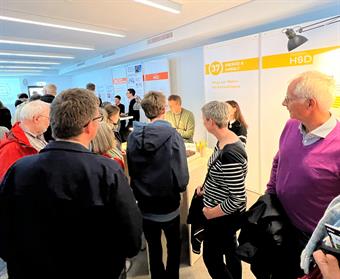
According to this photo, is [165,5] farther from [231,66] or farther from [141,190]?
[141,190]

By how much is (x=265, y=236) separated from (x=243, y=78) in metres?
2.93

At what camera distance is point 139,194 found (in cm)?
170

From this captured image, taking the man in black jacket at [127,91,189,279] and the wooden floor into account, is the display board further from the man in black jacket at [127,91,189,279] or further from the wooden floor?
the man in black jacket at [127,91,189,279]

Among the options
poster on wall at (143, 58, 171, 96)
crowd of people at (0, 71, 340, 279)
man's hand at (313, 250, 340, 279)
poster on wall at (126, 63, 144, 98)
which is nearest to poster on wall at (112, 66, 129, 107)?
poster on wall at (126, 63, 144, 98)

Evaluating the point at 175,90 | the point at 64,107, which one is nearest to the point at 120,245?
the point at 64,107

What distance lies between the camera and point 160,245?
5.81ft

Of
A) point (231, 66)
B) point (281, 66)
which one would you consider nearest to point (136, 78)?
point (231, 66)

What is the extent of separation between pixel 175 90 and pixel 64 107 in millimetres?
5391

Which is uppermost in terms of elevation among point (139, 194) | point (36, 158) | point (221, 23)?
point (221, 23)

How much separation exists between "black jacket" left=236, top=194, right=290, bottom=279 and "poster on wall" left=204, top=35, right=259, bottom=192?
2.49 m

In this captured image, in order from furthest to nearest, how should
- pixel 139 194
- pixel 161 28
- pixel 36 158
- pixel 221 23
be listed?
pixel 161 28 → pixel 221 23 → pixel 139 194 → pixel 36 158

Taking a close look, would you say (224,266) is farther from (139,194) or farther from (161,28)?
(161,28)

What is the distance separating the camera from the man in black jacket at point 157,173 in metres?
1.58

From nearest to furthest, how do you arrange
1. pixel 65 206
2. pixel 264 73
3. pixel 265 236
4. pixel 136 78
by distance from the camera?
pixel 65 206, pixel 265 236, pixel 264 73, pixel 136 78
